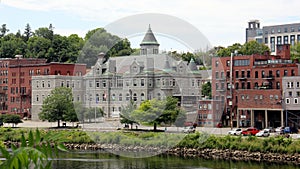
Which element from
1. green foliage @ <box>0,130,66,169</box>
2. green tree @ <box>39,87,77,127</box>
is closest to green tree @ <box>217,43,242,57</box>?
green tree @ <box>39,87,77,127</box>

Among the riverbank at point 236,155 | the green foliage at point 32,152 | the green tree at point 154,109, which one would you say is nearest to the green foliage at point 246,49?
the riverbank at point 236,155

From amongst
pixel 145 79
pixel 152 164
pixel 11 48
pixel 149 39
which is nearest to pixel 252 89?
pixel 152 164

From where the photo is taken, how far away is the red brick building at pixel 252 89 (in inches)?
1864

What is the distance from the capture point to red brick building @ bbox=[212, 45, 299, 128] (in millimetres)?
47344

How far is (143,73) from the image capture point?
13.6 metres

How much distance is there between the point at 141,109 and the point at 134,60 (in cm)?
367

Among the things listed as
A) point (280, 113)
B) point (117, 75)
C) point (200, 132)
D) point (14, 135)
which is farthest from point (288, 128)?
point (117, 75)

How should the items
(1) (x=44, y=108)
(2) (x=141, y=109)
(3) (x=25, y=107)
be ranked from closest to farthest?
(2) (x=141, y=109), (1) (x=44, y=108), (3) (x=25, y=107)

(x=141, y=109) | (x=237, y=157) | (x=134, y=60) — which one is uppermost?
(x=134, y=60)

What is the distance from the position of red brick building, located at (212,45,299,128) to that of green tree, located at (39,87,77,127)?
1281 cm

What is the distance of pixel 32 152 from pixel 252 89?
156 feet

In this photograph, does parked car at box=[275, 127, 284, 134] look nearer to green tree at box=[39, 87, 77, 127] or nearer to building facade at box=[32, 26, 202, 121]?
green tree at box=[39, 87, 77, 127]

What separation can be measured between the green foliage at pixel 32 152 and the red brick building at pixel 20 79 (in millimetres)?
59442

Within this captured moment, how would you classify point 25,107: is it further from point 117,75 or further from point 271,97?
point 117,75
